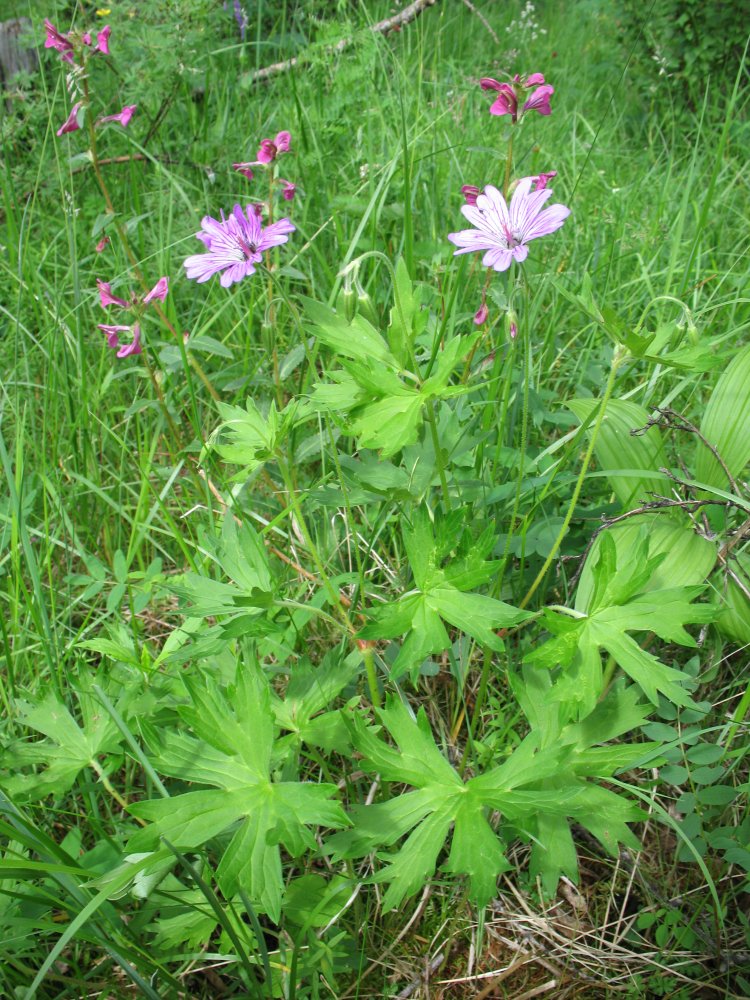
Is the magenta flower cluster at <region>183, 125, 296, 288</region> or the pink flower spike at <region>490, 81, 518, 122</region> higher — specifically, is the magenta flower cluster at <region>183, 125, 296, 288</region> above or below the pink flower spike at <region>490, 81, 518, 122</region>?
below

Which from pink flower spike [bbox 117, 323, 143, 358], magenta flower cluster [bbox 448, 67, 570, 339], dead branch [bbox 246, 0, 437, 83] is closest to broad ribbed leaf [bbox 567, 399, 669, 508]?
magenta flower cluster [bbox 448, 67, 570, 339]

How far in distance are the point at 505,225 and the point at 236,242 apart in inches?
18.2

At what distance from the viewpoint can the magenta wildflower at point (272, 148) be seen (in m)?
1.62

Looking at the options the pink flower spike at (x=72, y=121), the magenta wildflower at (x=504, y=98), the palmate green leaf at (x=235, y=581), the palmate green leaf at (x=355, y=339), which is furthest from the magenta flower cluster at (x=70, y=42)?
the palmate green leaf at (x=235, y=581)

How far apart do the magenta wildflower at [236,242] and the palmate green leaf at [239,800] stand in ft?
2.30

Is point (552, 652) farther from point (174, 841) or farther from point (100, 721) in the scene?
point (100, 721)

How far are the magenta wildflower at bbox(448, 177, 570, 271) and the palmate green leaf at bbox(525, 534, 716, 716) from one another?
1.49ft

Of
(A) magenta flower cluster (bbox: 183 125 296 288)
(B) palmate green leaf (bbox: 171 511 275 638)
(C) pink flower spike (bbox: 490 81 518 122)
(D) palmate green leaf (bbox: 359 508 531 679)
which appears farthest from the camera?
(C) pink flower spike (bbox: 490 81 518 122)

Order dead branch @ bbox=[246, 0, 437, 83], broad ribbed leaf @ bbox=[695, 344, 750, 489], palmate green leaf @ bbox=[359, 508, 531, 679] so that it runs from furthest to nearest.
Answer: dead branch @ bbox=[246, 0, 437, 83] < broad ribbed leaf @ bbox=[695, 344, 750, 489] < palmate green leaf @ bbox=[359, 508, 531, 679]

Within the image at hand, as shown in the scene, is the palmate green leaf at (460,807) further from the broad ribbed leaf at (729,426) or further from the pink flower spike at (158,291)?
the pink flower spike at (158,291)

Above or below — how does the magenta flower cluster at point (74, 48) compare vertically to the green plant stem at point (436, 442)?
above

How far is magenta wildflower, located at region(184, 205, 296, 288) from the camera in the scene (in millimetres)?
1295

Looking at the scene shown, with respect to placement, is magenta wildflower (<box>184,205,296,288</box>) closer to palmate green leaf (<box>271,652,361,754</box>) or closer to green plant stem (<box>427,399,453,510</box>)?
green plant stem (<box>427,399,453,510</box>)

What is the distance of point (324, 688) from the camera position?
1.12 metres
